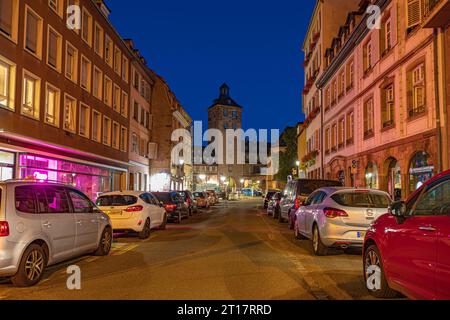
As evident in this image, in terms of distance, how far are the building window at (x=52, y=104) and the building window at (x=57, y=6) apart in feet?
12.4

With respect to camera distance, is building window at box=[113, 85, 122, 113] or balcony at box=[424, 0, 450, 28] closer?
balcony at box=[424, 0, 450, 28]

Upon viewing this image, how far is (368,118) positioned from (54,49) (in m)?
16.5

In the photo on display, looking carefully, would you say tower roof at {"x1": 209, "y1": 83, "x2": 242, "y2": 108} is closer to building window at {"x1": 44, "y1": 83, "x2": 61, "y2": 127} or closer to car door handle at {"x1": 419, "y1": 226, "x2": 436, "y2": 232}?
building window at {"x1": 44, "y1": 83, "x2": 61, "y2": 127}

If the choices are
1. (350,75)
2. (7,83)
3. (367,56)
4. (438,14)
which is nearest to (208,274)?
(438,14)

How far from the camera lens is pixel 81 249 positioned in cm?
954

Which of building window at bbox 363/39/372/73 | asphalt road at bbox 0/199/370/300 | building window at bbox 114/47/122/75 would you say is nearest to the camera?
asphalt road at bbox 0/199/370/300

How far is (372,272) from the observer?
695cm

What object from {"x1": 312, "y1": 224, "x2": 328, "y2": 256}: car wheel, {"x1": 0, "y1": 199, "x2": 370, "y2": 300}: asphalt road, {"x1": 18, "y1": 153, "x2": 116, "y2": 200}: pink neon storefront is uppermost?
{"x1": 18, "y1": 153, "x2": 116, "y2": 200}: pink neon storefront

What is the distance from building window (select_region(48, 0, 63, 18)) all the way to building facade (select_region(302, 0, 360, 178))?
20562 millimetres

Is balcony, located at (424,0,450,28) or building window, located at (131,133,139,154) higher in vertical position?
balcony, located at (424,0,450,28)

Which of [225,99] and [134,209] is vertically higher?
[225,99]

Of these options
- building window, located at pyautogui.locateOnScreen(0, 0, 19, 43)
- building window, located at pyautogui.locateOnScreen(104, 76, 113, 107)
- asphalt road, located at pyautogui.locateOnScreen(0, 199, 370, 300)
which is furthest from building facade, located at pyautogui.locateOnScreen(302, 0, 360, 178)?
asphalt road, located at pyautogui.locateOnScreen(0, 199, 370, 300)

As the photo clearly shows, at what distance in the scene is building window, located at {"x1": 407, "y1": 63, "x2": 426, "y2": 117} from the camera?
18.0m

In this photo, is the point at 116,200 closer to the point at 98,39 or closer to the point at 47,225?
the point at 47,225
